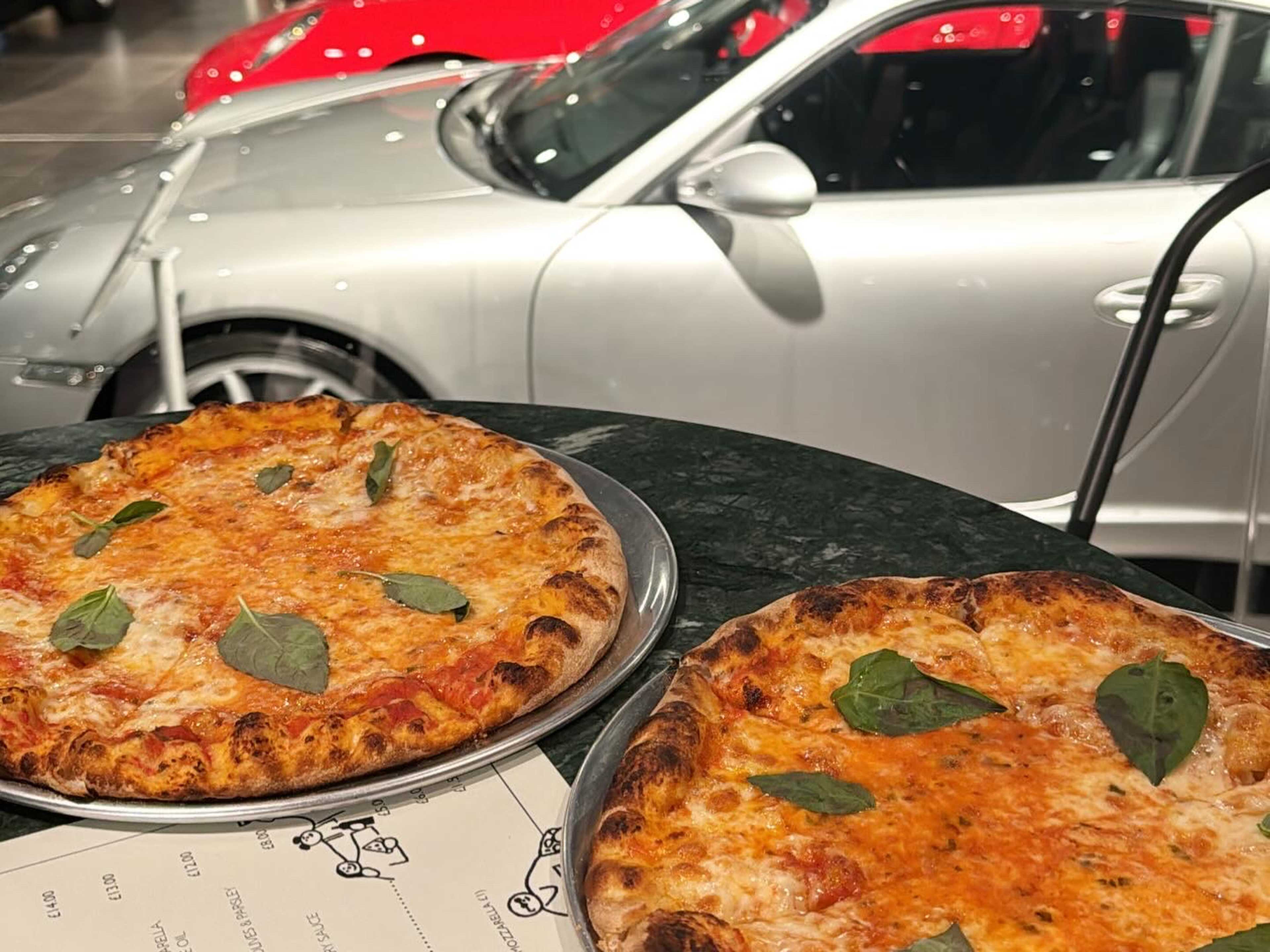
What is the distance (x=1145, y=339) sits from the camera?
78.1 inches

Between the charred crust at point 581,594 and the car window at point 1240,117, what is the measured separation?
1.99m

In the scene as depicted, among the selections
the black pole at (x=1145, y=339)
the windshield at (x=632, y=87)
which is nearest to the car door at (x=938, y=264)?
the windshield at (x=632, y=87)

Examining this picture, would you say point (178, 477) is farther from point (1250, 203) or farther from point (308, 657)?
point (1250, 203)

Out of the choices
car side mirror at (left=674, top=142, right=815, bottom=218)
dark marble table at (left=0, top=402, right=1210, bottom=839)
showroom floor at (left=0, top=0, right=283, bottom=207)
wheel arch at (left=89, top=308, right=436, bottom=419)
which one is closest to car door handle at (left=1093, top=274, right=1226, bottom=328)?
car side mirror at (left=674, top=142, right=815, bottom=218)

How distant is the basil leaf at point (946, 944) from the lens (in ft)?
3.08

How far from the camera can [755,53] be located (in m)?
2.91

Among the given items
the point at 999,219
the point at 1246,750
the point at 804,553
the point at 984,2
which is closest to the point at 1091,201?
the point at 999,219

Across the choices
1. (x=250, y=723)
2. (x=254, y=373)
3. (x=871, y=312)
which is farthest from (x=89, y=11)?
(x=250, y=723)

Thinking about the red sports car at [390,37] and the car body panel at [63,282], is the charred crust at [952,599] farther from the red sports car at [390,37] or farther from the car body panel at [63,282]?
the red sports car at [390,37]

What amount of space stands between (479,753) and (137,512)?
0.59 meters

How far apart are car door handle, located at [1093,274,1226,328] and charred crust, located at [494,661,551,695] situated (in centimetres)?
184

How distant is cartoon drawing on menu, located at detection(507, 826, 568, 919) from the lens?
1061mm

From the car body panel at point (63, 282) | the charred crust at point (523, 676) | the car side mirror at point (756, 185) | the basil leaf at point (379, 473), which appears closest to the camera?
the charred crust at point (523, 676)

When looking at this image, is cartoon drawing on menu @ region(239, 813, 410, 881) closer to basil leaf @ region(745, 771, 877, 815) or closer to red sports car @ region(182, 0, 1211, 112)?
basil leaf @ region(745, 771, 877, 815)
